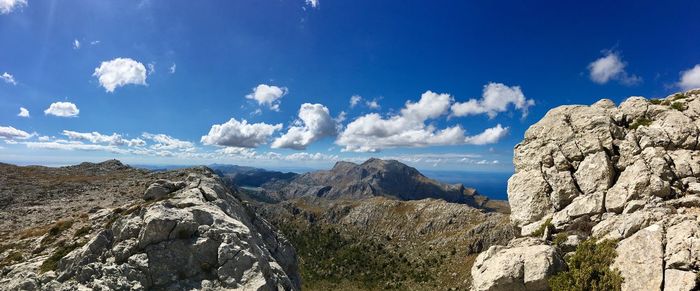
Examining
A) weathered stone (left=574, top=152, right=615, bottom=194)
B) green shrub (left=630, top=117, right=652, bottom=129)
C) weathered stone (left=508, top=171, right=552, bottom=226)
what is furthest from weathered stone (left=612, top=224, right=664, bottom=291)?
green shrub (left=630, top=117, right=652, bottom=129)

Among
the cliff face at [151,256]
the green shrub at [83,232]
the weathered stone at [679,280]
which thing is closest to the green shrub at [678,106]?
the weathered stone at [679,280]

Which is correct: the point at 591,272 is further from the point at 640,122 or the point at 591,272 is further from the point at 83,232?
the point at 83,232

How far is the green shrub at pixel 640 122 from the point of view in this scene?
31.2 metres

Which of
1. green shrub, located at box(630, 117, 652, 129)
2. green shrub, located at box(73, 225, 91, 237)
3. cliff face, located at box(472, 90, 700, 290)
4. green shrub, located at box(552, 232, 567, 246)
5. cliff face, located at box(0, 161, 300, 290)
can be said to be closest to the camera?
cliff face, located at box(472, 90, 700, 290)

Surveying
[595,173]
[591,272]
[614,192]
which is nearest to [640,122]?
[595,173]

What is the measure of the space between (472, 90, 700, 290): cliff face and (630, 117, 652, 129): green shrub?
110 mm

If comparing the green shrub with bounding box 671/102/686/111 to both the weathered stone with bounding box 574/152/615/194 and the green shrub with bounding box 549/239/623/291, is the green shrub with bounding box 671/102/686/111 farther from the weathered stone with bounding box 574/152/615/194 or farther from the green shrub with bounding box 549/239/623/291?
the green shrub with bounding box 549/239/623/291

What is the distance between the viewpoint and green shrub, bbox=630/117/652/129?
102ft

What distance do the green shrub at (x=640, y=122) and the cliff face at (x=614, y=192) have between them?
0.11 m

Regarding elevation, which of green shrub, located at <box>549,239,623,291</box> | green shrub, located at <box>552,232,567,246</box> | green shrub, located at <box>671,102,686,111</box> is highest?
green shrub, located at <box>671,102,686,111</box>

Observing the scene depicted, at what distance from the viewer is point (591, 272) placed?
23.0 meters

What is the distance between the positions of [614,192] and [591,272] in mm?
8443

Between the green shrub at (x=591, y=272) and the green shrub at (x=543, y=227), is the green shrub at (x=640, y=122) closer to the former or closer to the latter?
the green shrub at (x=543, y=227)

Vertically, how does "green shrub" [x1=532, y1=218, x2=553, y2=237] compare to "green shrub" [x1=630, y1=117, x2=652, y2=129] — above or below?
below
